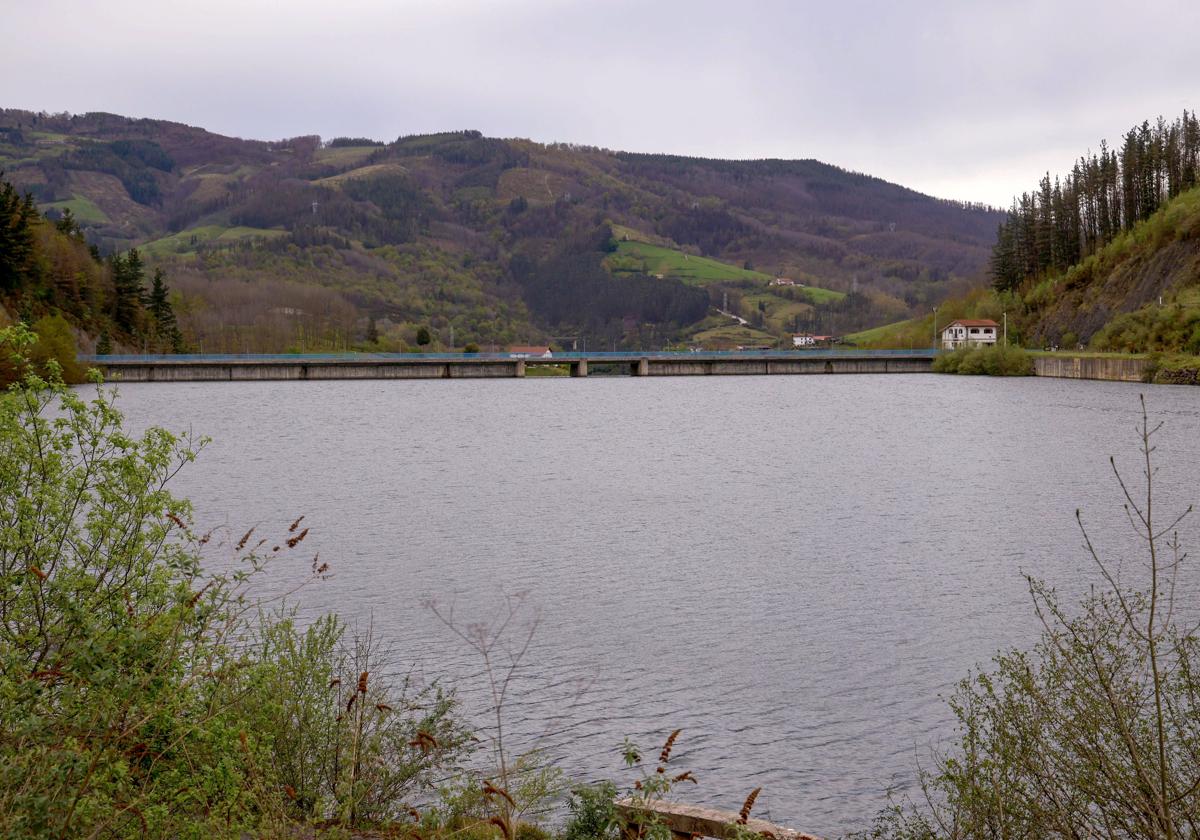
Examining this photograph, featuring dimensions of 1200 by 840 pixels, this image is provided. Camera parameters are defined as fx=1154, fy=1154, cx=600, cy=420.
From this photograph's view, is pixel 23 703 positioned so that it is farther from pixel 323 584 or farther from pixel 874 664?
pixel 323 584

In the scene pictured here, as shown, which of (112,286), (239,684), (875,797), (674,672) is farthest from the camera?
(112,286)

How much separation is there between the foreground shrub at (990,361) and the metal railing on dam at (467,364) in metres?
9.02

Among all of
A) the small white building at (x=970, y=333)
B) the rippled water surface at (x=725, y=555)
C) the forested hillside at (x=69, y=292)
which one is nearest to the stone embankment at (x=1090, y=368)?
the small white building at (x=970, y=333)

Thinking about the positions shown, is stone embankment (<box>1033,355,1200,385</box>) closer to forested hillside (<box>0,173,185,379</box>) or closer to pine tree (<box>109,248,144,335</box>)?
forested hillside (<box>0,173,185,379</box>)

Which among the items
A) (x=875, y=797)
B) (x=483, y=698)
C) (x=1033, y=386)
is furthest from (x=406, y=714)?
(x=1033, y=386)

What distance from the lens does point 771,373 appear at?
6196 inches

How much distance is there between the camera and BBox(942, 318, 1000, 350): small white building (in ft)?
479

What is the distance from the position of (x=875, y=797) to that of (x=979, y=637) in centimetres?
695

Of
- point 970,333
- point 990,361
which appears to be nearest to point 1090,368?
point 990,361

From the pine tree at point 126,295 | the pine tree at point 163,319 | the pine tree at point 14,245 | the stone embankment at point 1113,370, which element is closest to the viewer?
the stone embankment at point 1113,370

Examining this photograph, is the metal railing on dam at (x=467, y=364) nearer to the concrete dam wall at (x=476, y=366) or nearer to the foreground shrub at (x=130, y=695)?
the concrete dam wall at (x=476, y=366)

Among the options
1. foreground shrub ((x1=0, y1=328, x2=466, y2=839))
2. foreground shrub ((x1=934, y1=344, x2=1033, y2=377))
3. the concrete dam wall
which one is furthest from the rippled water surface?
the concrete dam wall

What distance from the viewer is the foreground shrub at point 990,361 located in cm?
11788

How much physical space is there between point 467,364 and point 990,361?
63974 millimetres
